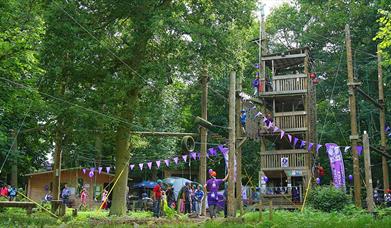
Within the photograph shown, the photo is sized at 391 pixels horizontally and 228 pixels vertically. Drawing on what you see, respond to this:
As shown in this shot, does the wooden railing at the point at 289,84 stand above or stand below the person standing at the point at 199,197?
above

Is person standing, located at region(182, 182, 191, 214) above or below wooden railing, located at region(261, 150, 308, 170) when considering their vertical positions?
below

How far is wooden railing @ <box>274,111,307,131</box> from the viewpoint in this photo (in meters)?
30.2

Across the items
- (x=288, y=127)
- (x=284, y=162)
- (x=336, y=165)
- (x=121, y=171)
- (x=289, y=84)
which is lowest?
(x=121, y=171)

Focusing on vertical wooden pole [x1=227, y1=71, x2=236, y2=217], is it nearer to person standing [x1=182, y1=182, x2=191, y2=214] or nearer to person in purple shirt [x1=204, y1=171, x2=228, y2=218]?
person in purple shirt [x1=204, y1=171, x2=228, y2=218]

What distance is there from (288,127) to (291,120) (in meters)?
0.48

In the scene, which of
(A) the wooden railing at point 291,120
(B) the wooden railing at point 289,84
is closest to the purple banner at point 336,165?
(A) the wooden railing at point 291,120

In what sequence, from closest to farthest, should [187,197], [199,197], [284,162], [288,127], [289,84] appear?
1. [199,197]
2. [187,197]
3. [284,162]
4. [288,127]
5. [289,84]

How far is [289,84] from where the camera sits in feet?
101

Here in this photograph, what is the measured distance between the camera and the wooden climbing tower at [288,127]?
29.4 meters

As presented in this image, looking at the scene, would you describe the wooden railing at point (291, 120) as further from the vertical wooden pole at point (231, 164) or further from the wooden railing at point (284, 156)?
the vertical wooden pole at point (231, 164)

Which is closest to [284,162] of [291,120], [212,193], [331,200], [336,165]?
[291,120]

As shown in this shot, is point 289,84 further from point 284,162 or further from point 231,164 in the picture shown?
point 231,164

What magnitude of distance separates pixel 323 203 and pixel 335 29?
69.2 feet

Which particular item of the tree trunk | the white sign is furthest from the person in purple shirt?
the white sign
